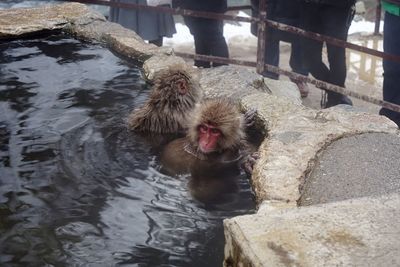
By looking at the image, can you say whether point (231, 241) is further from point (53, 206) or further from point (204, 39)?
point (204, 39)

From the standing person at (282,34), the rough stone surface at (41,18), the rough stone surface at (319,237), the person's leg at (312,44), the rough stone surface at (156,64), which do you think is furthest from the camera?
the standing person at (282,34)

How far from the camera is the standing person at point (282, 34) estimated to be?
18.2ft

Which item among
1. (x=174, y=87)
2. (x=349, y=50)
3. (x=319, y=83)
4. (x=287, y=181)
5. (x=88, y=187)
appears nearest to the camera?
(x=287, y=181)

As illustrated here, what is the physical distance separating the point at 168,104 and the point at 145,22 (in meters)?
3.36

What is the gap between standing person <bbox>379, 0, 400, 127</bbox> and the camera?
4.40m

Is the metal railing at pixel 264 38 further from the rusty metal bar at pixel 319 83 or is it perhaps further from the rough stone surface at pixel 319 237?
the rough stone surface at pixel 319 237

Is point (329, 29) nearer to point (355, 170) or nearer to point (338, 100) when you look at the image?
point (338, 100)

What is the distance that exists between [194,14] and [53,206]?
3265 mm

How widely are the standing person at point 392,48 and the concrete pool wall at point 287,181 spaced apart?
91 centimetres

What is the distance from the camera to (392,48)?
4.53 metres

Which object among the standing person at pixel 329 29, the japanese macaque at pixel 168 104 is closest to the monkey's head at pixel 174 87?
the japanese macaque at pixel 168 104

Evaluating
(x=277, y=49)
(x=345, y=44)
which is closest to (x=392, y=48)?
(x=345, y=44)

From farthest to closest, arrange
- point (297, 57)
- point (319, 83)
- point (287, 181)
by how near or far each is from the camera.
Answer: point (297, 57)
point (319, 83)
point (287, 181)

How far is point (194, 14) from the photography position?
5230 mm
